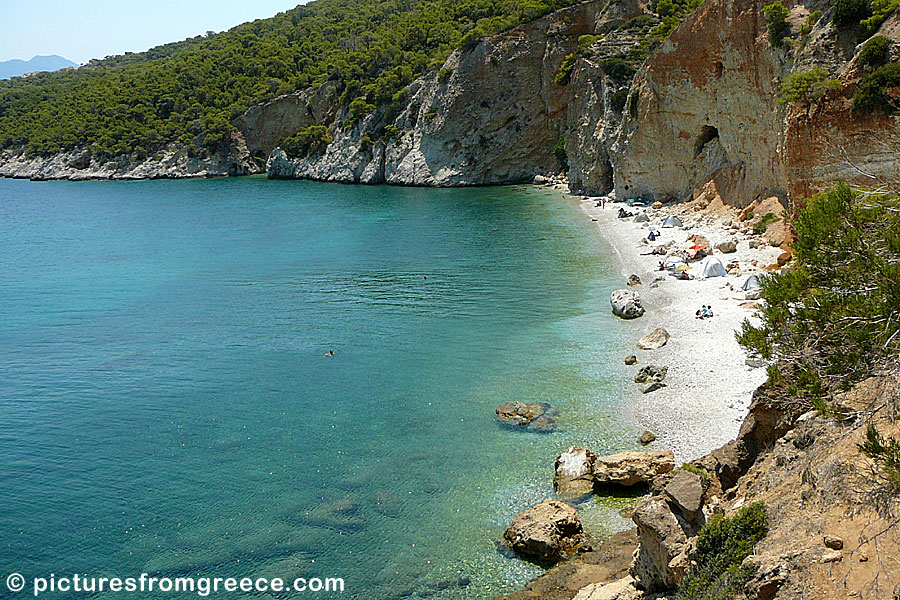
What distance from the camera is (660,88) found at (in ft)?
171

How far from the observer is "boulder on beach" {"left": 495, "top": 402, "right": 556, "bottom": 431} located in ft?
65.6

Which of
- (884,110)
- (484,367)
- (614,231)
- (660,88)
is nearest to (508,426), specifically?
(484,367)

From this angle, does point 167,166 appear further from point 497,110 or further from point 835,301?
point 835,301

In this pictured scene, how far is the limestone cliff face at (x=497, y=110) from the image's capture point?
261ft

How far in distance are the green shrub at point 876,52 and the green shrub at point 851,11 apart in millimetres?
4391

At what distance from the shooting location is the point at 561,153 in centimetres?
8050

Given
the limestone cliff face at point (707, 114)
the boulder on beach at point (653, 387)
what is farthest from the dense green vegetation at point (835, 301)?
the limestone cliff face at point (707, 114)

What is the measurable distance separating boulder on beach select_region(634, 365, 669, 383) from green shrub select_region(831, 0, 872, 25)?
1977 cm

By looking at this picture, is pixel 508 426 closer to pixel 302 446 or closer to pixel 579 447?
pixel 579 447

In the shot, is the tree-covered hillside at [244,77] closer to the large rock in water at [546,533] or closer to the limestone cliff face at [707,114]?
the limestone cliff face at [707,114]

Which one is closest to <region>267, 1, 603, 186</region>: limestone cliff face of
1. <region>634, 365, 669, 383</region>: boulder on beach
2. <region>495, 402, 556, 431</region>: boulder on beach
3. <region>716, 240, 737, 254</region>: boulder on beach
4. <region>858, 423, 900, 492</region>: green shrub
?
<region>716, 240, 737, 254</region>: boulder on beach

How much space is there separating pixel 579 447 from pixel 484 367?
7559mm

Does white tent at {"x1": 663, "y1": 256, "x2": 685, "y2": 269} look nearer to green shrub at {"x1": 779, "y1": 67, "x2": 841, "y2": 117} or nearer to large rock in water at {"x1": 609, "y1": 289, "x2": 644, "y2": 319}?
large rock in water at {"x1": 609, "y1": 289, "x2": 644, "y2": 319}

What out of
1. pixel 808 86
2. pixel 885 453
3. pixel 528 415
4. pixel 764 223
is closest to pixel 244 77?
pixel 764 223
